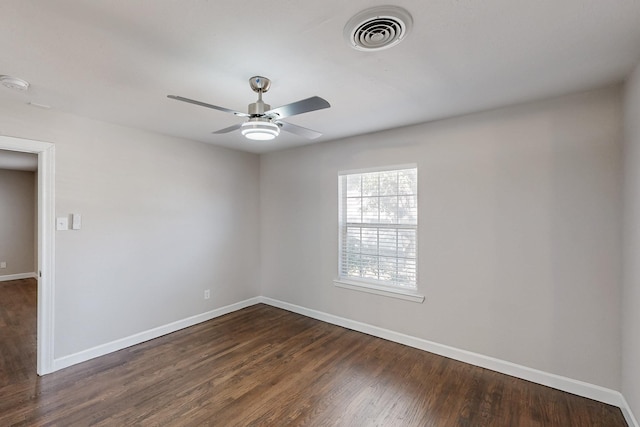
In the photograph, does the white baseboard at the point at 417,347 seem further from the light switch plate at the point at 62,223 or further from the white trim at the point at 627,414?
the light switch plate at the point at 62,223

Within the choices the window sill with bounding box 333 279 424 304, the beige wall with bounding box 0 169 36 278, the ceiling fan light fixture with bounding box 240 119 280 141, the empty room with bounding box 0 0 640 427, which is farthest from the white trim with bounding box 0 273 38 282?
the ceiling fan light fixture with bounding box 240 119 280 141

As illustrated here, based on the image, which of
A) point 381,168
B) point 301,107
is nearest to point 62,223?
point 301,107

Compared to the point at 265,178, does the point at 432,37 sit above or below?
above

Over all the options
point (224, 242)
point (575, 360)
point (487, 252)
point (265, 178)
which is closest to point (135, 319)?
Answer: point (224, 242)

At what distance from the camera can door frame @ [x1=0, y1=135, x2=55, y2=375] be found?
2666 mm

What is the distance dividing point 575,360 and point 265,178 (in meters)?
4.16

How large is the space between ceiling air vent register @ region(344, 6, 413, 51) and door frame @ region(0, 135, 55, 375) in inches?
116

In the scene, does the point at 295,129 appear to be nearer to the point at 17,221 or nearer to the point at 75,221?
the point at 75,221

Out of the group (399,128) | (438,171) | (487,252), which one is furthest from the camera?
(399,128)

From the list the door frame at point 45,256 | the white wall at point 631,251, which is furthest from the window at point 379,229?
the door frame at point 45,256

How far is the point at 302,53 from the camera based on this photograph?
176 cm

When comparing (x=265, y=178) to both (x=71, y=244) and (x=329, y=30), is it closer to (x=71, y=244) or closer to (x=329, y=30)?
(x=71, y=244)

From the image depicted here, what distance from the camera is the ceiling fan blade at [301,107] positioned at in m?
1.69

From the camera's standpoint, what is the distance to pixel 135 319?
332 centimetres
